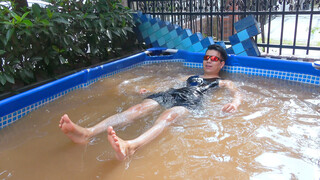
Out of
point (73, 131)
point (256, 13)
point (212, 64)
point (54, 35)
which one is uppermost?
point (256, 13)

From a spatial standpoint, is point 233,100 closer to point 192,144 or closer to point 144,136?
point 192,144

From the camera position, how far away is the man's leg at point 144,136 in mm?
1916

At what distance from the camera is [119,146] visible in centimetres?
193

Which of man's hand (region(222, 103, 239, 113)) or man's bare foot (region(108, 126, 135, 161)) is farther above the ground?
man's bare foot (region(108, 126, 135, 161))

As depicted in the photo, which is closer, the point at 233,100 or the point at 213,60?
the point at 233,100

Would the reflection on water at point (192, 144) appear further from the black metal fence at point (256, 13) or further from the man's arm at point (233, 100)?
the black metal fence at point (256, 13)

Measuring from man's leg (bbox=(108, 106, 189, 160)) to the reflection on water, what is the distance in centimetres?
7

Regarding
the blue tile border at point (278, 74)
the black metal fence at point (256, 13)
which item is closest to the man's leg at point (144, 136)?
the blue tile border at point (278, 74)

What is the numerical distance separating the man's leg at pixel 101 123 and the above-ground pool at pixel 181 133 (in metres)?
0.08

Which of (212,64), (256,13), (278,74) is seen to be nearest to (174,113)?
(212,64)

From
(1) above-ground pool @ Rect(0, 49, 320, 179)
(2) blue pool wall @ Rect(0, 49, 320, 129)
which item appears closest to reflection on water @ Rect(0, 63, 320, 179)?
Result: (1) above-ground pool @ Rect(0, 49, 320, 179)

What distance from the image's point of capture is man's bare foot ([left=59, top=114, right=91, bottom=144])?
2.18m

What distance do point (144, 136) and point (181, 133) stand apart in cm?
43

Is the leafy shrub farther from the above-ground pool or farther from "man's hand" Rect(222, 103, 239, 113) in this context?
"man's hand" Rect(222, 103, 239, 113)
